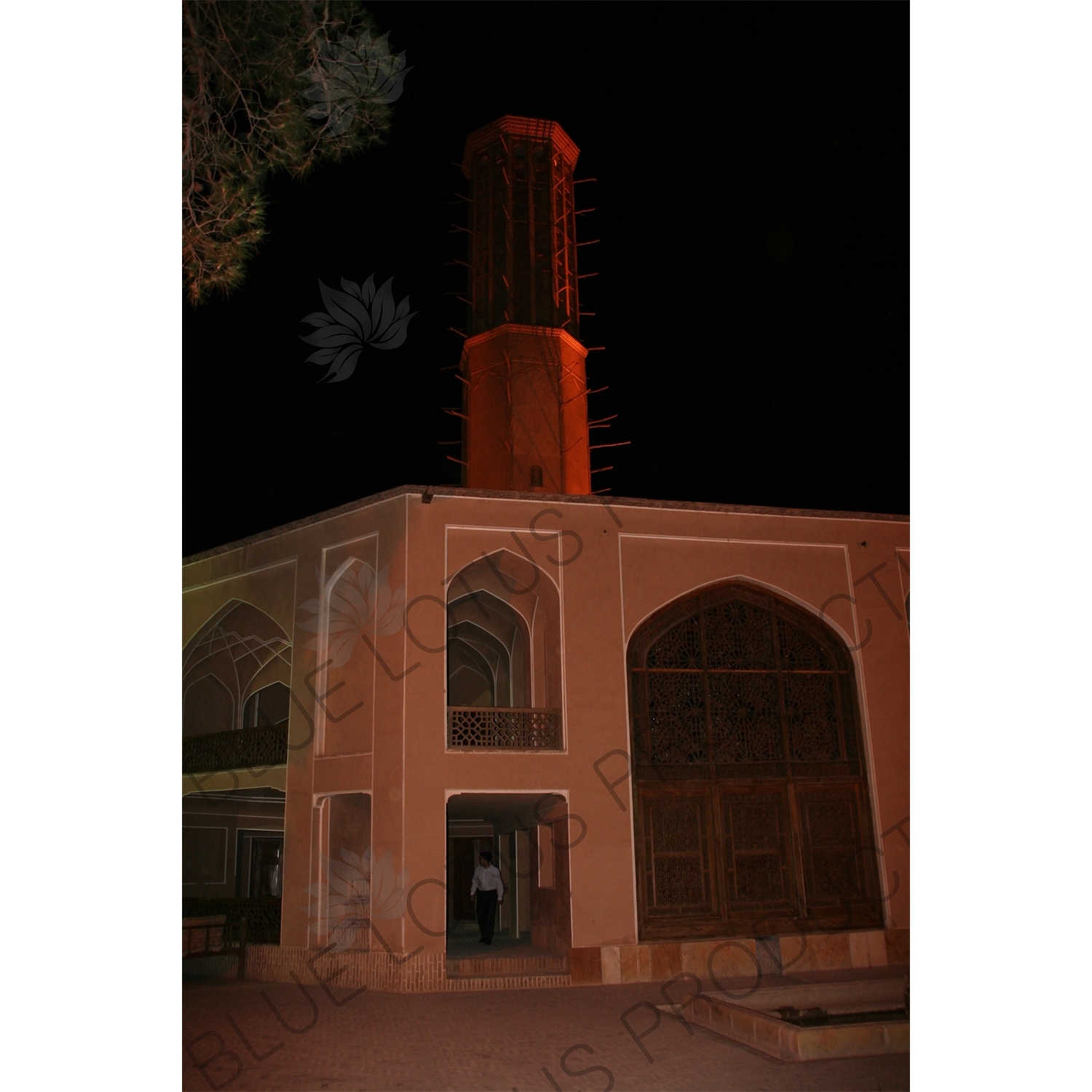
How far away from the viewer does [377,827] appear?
10.9m

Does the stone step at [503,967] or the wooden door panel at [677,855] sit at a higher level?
the wooden door panel at [677,855]

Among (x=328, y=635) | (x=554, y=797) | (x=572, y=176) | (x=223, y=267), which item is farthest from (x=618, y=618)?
(x=572, y=176)

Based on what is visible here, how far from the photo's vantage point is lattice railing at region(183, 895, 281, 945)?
39.0 feet

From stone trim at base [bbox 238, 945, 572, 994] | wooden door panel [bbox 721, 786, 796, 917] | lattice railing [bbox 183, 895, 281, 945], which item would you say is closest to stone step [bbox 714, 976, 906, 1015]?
wooden door panel [bbox 721, 786, 796, 917]

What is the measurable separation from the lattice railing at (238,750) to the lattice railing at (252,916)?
1.64 metres

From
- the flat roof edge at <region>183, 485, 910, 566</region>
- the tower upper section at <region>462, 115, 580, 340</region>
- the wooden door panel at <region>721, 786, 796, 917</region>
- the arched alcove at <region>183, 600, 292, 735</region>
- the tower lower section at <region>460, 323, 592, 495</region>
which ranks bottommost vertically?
the wooden door panel at <region>721, 786, 796, 917</region>

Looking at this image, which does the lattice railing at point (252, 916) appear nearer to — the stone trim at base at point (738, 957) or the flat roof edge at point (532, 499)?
the stone trim at base at point (738, 957)

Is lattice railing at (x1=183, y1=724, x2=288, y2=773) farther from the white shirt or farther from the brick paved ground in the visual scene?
the brick paved ground

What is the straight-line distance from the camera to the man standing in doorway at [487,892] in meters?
12.9

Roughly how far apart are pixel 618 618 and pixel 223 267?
7591mm

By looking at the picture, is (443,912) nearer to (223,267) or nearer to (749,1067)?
(749,1067)

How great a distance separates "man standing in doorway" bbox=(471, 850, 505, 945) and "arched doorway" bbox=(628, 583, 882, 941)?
2.31 metres

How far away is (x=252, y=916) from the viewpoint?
1221 centimetres

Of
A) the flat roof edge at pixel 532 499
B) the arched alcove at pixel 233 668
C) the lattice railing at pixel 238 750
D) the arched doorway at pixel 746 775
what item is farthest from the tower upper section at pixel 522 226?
the lattice railing at pixel 238 750
